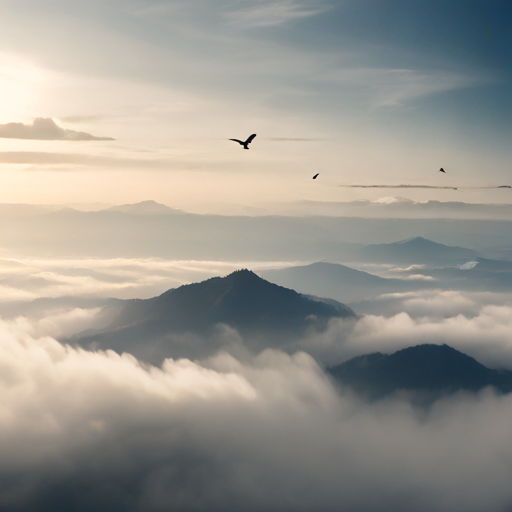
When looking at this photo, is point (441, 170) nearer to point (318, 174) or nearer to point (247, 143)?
point (318, 174)

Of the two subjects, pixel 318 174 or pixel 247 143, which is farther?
pixel 318 174

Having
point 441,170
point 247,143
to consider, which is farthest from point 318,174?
point 441,170

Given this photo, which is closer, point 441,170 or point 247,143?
point 247,143
